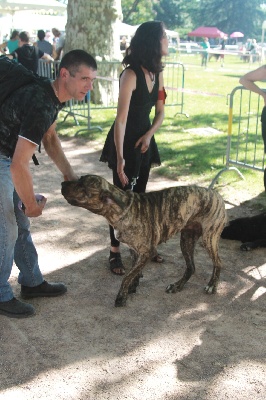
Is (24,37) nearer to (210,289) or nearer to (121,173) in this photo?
(121,173)

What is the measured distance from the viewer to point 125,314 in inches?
166

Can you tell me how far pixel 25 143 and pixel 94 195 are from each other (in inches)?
33.0

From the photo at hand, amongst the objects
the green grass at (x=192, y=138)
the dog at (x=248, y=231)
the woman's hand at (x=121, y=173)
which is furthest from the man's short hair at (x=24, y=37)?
the woman's hand at (x=121, y=173)

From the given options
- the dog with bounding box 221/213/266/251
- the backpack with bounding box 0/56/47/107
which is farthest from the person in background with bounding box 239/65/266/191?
the backpack with bounding box 0/56/47/107

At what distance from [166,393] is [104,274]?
1.88 meters

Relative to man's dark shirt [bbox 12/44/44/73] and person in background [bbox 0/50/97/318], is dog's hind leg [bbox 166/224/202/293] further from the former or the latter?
man's dark shirt [bbox 12/44/44/73]

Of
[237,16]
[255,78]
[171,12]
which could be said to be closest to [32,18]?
[255,78]

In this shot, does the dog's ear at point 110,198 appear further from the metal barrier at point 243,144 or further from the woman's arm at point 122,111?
the metal barrier at point 243,144

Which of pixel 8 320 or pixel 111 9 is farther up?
pixel 111 9

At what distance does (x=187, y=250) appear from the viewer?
15.6 ft

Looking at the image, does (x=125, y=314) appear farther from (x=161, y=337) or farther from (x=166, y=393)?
(x=166, y=393)

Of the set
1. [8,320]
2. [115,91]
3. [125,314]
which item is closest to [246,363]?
[125,314]

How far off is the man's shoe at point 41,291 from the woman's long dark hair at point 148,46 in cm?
207

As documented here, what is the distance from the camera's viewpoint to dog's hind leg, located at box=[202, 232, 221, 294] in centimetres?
446
